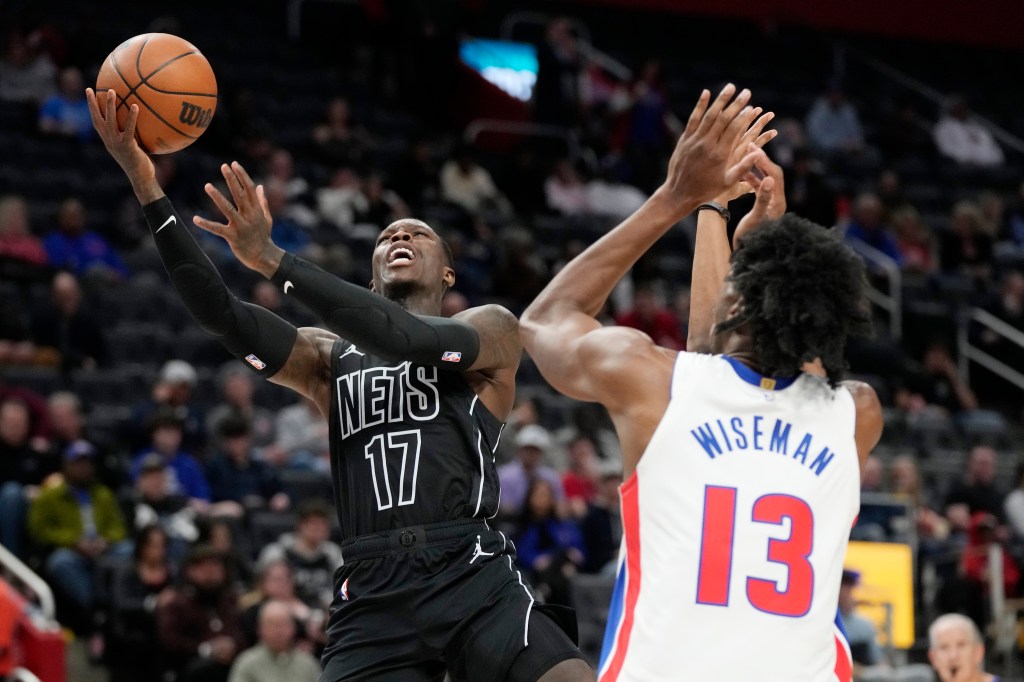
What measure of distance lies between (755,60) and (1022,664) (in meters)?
12.1

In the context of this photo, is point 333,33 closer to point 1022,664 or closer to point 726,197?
point 1022,664

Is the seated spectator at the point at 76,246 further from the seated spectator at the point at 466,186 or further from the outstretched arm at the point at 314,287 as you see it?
the outstretched arm at the point at 314,287

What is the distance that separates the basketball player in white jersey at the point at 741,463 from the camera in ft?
11.5

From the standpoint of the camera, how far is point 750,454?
3576mm

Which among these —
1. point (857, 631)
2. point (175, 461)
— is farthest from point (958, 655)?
point (175, 461)

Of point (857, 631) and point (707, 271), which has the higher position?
point (707, 271)

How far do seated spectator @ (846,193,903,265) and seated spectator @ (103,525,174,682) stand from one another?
10613 millimetres

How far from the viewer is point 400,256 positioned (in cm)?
561

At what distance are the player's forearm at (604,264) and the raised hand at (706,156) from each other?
3cm

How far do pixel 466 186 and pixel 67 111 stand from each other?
4.42m

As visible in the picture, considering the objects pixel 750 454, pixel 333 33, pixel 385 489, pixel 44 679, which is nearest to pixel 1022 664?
pixel 44 679

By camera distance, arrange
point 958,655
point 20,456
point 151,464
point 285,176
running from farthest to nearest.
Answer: point 285,176, point 20,456, point 151,464, point 958,655

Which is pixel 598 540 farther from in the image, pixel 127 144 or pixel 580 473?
pixel 127 144

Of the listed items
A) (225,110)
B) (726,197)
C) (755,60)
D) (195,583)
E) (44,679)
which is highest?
(755,60)
